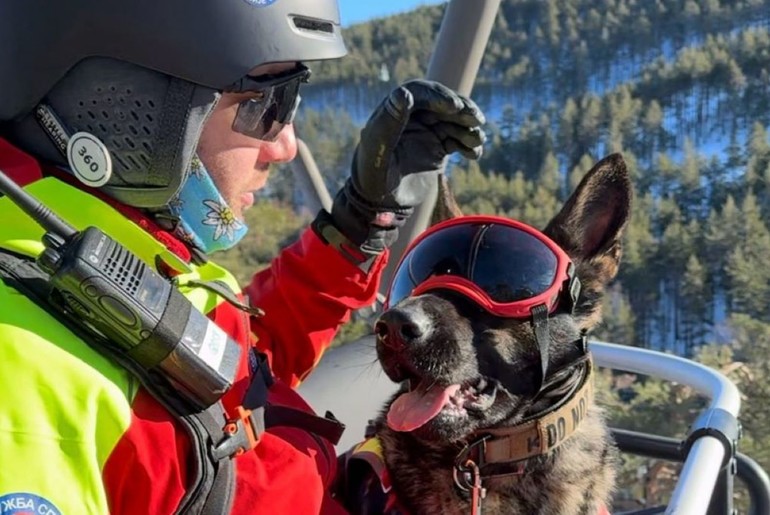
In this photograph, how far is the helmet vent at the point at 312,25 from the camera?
5.33 ft

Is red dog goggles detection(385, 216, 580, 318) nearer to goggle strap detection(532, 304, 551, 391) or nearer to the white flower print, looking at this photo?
goggle strap detection(532, 304, 551, 391)

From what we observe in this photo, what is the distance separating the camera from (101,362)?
1.23 metres

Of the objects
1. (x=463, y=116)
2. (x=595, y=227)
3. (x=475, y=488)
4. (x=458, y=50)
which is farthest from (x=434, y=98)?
(x=458, y=50)

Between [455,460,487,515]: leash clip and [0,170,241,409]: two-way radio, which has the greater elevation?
[0,170,241,409]: two-way radio

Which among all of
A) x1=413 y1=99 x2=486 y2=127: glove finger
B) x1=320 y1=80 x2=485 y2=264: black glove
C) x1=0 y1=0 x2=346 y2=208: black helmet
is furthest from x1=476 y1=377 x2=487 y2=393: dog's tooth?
x1=0 y1=0 x2=346 y2=208: black helmet

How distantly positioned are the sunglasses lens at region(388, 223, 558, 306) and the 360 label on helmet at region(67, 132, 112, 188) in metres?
0.80

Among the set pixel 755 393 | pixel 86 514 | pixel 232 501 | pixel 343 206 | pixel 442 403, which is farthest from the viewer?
pixel 755 393

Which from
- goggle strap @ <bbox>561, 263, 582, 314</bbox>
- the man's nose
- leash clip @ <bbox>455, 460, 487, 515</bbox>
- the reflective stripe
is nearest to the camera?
the reflective stripe

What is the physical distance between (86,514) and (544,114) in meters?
48.0

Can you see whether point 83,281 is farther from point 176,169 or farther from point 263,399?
point 263,399

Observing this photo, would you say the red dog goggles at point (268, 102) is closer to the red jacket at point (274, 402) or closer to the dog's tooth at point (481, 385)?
the red jacket at point (274, 402)

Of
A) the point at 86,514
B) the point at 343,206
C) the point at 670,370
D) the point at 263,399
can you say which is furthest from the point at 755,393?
the point at 86,514

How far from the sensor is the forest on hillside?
343 inches

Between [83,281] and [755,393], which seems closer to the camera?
[83,281]
